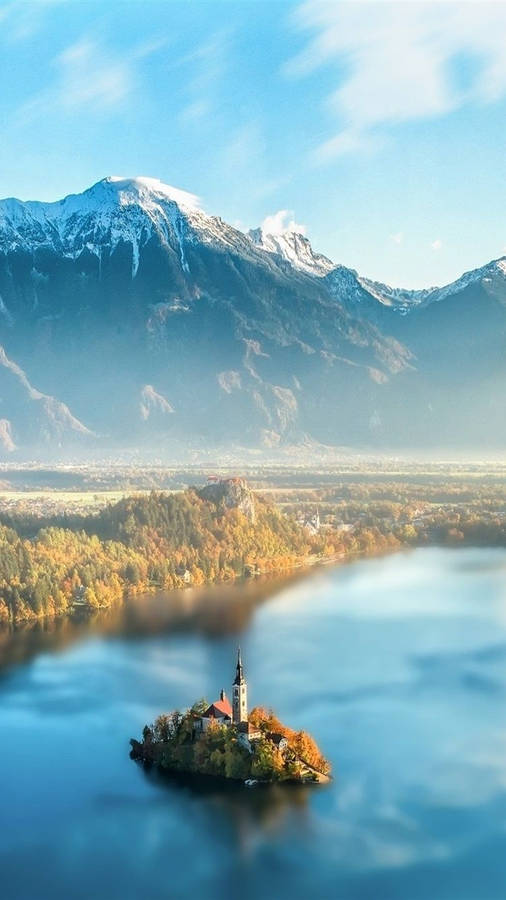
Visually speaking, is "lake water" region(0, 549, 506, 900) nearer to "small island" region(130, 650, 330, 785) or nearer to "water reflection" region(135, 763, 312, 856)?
"water reflection" region(135, 763, 312, 856)

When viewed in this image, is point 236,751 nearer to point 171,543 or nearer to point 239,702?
point 239,702

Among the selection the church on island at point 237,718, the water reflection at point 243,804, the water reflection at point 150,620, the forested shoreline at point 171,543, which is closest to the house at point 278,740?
the church on island at point 237,718

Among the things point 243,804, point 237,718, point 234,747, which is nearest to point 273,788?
point 243,804

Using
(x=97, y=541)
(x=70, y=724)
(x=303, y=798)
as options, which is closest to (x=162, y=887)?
(x=303, y=798)

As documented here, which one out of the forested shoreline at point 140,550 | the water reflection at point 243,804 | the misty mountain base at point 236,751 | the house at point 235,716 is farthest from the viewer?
the forested shoreline at point 140,550

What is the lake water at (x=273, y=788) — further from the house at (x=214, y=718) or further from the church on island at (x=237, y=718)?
the house at (x=214, y=718)

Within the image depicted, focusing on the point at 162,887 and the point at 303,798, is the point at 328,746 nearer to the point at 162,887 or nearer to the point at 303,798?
the point at 303,798
